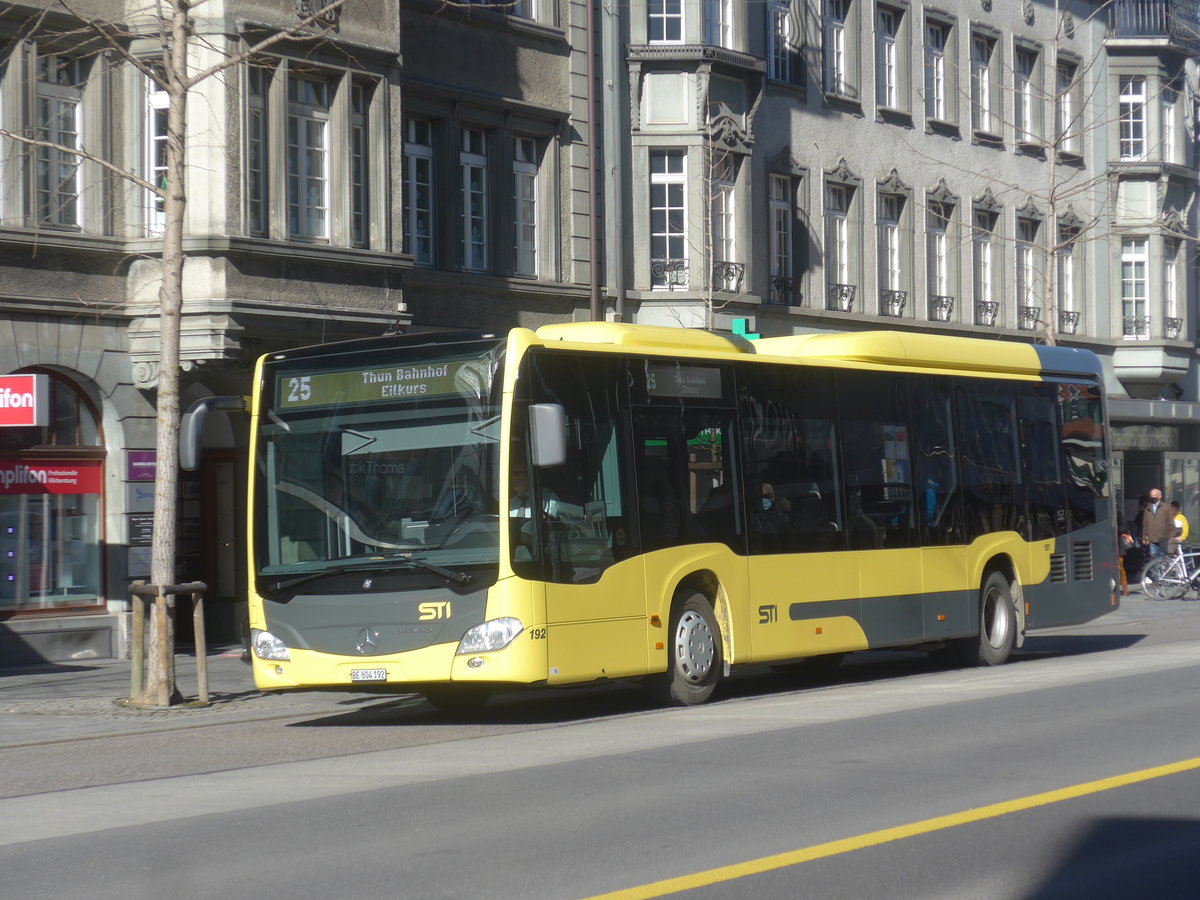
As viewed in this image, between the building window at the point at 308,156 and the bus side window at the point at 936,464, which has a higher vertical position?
the building window at the point at 308,156

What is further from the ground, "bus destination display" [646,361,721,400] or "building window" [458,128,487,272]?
"building window" [458,128,487,272]

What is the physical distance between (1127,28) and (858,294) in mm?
11176

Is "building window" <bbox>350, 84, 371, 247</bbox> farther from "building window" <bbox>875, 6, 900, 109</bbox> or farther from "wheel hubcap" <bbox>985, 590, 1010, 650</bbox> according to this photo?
"building window" <bbox>875, 6, 900, 109</bbox>

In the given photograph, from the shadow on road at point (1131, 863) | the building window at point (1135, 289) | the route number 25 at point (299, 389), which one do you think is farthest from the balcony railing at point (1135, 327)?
the shadow on road at point (1131, 863)

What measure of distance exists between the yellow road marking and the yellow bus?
4528 millimetres

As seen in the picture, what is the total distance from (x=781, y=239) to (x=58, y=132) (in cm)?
1400

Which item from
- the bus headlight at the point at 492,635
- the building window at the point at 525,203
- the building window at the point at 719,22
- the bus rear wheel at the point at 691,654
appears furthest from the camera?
the building window at the point at 719,22

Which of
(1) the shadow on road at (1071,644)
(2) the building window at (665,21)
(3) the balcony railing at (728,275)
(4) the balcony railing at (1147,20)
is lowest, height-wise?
(1) the shadow on road at (1071,644)

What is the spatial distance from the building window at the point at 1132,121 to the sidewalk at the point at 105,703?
87.3ft

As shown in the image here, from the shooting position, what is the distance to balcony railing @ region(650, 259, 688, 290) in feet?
91.5

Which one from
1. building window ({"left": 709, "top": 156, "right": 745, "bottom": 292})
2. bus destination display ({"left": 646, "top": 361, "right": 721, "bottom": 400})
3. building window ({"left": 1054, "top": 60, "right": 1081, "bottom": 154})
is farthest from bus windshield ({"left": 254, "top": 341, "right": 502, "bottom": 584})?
building window ({"left": 1054, "top": 60, "right": 1081, "bottom": 154})

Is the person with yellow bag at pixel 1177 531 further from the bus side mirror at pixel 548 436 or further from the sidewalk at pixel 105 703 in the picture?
the bus side mirror at pixel 548 436

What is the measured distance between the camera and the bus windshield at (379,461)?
41.7ft

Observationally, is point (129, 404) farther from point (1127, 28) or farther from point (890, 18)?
point (1127, 28)
